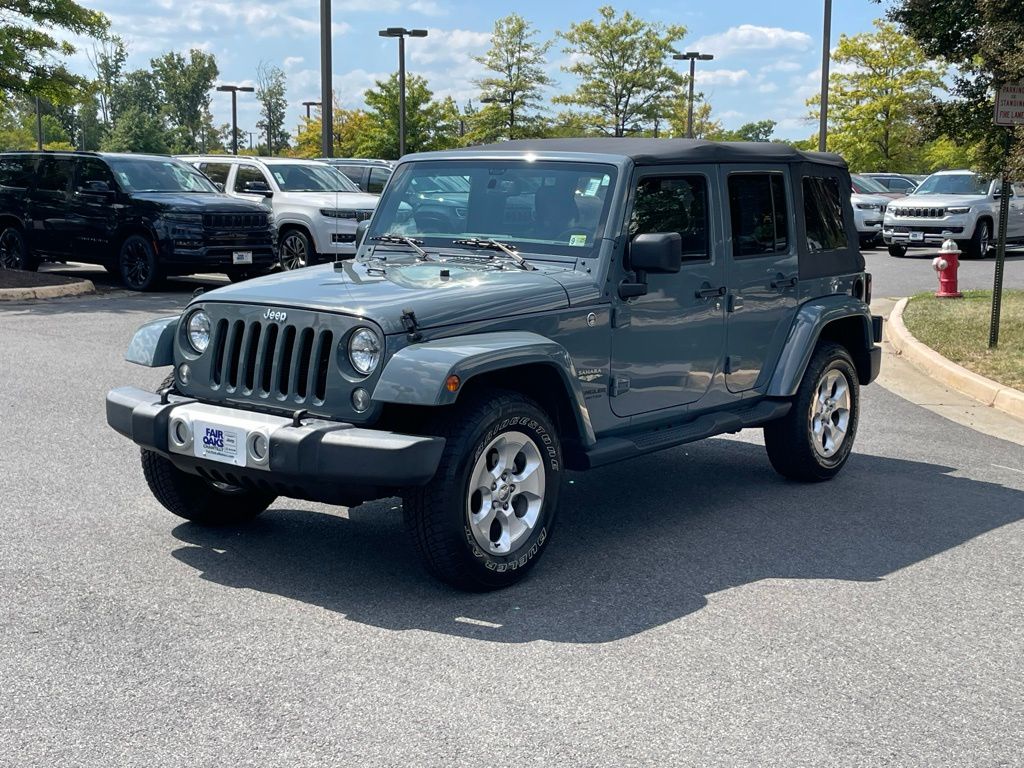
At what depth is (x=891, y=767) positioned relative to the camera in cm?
375

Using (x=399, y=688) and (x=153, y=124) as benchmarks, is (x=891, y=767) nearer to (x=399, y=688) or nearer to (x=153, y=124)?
(x=399, y=688)

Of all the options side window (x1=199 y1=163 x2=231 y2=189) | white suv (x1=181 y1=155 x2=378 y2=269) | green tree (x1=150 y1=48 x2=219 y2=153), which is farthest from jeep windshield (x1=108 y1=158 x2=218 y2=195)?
green tree (x1=150 y1=48 x2=219 y2=153)

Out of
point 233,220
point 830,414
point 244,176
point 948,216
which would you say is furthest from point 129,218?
point 948,216

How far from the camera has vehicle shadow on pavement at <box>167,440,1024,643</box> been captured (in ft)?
16.6

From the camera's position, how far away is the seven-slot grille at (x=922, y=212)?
25.8 m

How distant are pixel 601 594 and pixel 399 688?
50.9 inches

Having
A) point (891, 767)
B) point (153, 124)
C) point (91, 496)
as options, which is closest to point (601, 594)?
point (891, 767)

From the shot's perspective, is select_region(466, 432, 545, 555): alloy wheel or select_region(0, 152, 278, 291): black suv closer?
select_region(466, 432, 545, 555): alloy wheel

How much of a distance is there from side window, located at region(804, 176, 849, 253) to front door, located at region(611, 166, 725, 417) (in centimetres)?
102

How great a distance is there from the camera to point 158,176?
58.5 feet

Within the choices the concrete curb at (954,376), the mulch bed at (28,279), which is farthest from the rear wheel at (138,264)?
the concrete curb at (954,376)

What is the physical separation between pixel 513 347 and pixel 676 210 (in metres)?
1.69

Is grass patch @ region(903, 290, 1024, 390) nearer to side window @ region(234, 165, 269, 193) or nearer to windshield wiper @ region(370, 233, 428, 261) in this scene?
windshield wiper @ region(370, 233, 428, 261)

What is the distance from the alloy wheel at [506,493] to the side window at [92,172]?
13.5 m
